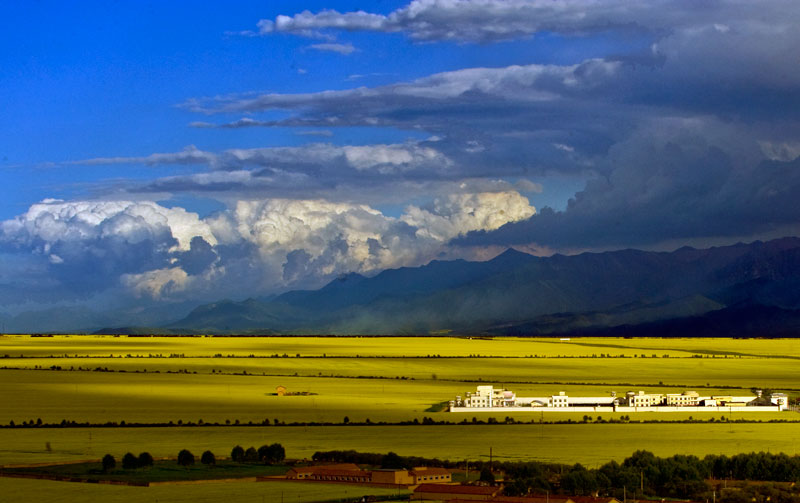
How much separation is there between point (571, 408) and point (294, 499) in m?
41.8

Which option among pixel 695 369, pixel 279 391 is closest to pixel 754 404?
pixel 279 391

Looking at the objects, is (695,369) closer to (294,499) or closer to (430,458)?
(430,458)

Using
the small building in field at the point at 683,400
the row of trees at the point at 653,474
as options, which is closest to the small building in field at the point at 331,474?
the row of trees at the point at 653,474

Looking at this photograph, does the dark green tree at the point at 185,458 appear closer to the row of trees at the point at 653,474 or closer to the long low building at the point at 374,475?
the long low building at the point at 374,475

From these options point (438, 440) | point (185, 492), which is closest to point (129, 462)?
point (185, 492)

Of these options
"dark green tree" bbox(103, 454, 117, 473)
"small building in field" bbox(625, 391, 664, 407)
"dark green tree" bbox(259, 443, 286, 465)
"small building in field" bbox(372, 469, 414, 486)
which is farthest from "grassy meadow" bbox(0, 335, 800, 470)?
"small building in field" bbox(372, 469, 414, 486)

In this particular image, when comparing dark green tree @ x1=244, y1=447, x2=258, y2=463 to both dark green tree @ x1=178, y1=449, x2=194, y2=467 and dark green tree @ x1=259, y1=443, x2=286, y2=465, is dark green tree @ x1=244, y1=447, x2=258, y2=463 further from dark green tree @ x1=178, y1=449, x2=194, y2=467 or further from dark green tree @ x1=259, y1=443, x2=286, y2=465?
dark green tree @ x1=178, y1=449, x2=194, y2=467

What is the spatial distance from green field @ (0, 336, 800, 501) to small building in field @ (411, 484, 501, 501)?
14.9 ft

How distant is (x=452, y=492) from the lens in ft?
164

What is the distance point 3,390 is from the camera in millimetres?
99438

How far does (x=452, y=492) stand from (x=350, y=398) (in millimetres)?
43896

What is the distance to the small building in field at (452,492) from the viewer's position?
4931cm

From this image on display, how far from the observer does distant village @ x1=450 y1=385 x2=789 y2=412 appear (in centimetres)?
8844

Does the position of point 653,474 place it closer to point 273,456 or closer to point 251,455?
point 273,456
